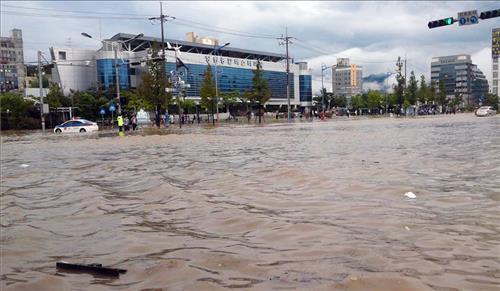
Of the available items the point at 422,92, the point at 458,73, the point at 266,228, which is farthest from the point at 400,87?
the point at 266,228

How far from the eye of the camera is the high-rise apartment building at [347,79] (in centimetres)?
15562

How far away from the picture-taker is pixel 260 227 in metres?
5.72

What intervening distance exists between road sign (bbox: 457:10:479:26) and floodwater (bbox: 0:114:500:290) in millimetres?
21474

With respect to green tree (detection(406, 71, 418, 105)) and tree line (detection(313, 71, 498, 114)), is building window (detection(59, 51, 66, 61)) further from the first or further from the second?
green tree (detection(406, 71, 418, 105))

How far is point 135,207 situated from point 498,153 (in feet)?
31.3

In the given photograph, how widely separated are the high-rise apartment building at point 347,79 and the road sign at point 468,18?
125 meters

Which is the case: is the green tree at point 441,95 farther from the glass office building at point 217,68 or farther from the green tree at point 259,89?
the green tree at point 259,89

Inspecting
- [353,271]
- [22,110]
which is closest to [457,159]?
[353,271]

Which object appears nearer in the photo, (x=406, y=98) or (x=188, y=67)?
(x=406, y=98)

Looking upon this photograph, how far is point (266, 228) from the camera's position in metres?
5.65

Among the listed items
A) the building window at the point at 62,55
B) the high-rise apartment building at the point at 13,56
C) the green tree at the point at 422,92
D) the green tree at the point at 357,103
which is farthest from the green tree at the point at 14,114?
the green tree at the point at 357,103

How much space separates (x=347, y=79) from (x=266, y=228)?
526 feet

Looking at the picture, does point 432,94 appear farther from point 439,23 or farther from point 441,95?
point 439,23

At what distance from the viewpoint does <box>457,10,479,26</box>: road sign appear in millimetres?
29328
